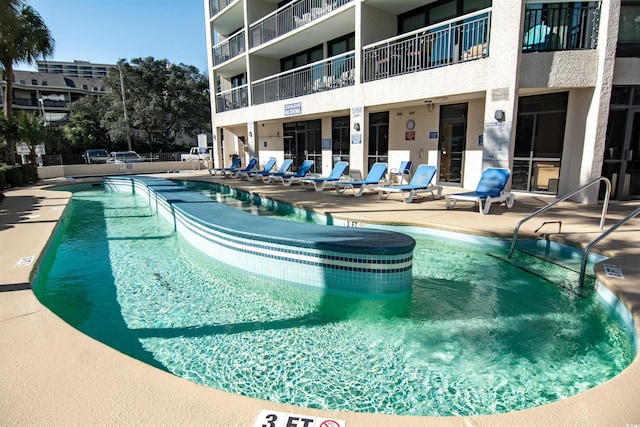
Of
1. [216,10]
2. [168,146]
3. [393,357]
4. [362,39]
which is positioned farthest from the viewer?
[168,146]

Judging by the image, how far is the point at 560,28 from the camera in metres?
8.88

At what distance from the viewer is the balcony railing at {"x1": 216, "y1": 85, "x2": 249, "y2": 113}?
794 inches

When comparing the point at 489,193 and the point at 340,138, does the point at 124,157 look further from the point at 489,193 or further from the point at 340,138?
the point at 489,193

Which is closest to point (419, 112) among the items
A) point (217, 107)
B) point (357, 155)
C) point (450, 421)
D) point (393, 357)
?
point (357, 155)

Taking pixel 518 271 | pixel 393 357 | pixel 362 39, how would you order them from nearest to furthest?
pixel 393 357
pixel 518 271
pixel 362 39

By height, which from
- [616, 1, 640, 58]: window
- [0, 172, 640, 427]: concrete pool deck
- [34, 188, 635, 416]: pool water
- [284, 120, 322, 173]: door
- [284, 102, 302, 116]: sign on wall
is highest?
[616, 1, 640, 58]: window

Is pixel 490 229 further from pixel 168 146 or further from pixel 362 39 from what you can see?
pixel 168 146

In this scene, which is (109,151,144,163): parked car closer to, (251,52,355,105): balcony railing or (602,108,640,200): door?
(251,52,355,105): balcony railing

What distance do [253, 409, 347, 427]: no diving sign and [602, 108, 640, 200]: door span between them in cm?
1025


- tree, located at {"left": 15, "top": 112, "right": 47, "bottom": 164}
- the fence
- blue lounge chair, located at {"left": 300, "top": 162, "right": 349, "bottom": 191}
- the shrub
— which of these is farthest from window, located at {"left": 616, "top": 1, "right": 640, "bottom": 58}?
the fence

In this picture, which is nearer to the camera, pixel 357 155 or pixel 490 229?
Answer: pixel 490 229

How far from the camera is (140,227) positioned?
30.1 feet

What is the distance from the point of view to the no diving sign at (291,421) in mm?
2047

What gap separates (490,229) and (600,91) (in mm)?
4975
